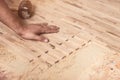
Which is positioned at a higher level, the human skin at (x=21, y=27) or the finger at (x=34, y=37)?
the human skin at (x=21, y=27)

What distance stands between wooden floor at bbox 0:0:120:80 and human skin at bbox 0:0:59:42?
0.04 m

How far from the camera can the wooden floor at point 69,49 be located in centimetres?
136

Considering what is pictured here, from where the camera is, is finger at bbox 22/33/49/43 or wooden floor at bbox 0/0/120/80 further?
finger at bbox 22/33/49/43

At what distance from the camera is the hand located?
1570mm

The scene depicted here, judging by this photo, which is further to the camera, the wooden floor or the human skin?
the human skin

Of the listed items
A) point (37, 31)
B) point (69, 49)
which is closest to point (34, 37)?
point (37, 31)

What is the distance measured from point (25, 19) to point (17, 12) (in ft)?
0.39

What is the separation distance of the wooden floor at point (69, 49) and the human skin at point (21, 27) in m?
0.04

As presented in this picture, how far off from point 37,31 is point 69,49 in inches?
10.4

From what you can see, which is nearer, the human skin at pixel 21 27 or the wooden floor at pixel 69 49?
the wooden floor at pixel 69 49

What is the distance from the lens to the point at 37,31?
1616 millimetres

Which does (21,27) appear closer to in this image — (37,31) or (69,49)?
(37,31)

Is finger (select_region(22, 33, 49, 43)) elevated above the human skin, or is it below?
below

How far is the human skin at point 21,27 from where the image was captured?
1.57m
